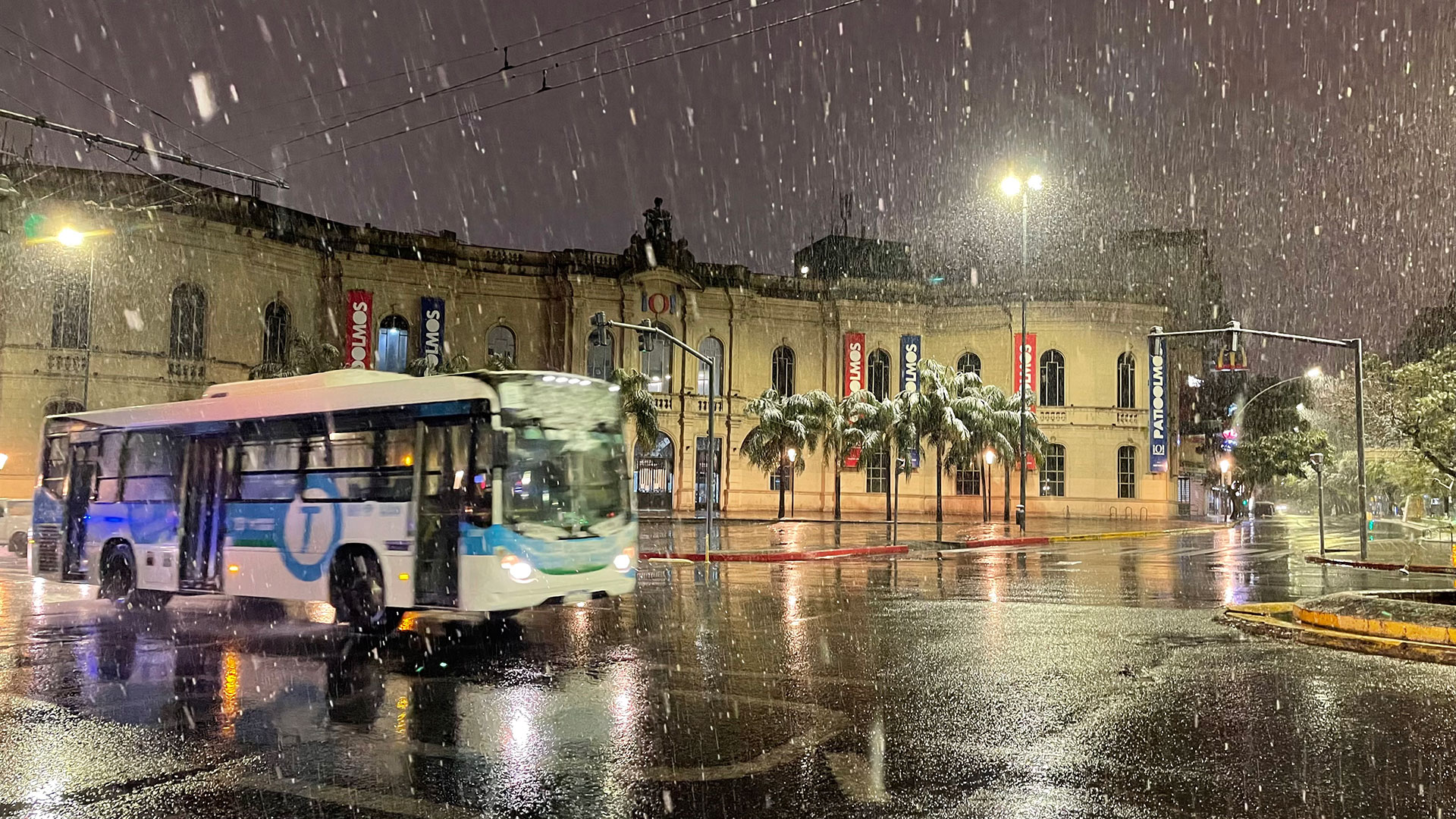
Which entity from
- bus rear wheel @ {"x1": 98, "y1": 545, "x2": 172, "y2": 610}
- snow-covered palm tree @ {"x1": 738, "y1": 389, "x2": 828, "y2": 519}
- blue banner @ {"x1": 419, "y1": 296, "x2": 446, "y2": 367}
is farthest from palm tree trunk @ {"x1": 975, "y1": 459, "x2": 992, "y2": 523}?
bus rear wheel @ {"x1": 98, "y1": 545, "x2": 172, "y2": 610}

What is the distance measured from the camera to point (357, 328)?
145ft

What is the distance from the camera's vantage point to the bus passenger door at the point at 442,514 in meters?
11.6

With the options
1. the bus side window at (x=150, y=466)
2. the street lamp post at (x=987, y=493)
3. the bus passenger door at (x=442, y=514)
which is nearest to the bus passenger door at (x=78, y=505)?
the bus side window at (x=150, y=466)

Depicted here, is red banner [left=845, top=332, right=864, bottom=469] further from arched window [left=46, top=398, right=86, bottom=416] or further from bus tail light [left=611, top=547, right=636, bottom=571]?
bus tail light [left=611, top=547, right=636, bottom=571]

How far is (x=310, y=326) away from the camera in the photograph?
44.1 metres

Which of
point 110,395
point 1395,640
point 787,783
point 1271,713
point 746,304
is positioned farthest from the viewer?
point 746,304

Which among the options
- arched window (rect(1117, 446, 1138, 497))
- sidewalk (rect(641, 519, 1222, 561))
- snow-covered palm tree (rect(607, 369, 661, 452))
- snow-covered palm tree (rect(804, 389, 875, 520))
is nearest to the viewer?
sidewalk (rect(641, 519, 1222, 561))

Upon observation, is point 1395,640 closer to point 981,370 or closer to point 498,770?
point 498,770

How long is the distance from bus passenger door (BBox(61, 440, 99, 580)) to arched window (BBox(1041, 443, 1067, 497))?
44013 millimetres

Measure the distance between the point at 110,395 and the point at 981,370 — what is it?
126 feet

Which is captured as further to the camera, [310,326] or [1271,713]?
[310,326]

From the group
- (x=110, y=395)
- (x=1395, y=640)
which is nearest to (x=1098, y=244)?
(x=110, y=395)

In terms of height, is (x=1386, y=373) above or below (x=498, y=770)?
above

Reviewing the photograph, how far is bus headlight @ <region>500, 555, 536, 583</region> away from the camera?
1147 cm
